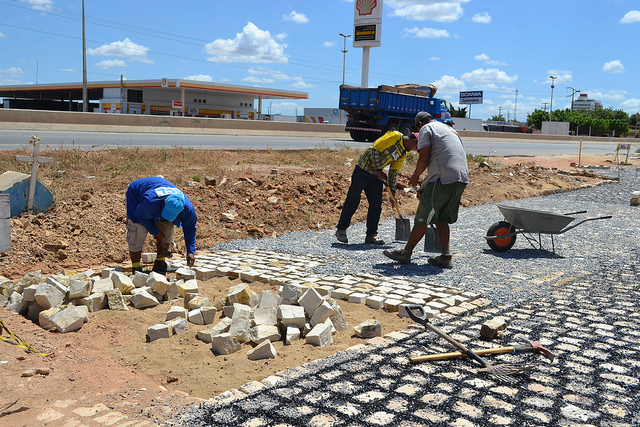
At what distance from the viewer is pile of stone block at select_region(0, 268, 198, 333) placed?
4.85 meters

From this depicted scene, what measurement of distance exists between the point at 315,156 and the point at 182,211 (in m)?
9.91

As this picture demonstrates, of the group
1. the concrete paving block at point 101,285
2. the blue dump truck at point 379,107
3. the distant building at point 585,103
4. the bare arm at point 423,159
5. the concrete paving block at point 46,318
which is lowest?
the concrete paving block at point 46,318

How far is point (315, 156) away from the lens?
1549 cm

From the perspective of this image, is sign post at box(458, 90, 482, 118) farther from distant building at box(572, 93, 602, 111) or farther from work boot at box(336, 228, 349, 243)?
work boot at box(336, 228, 349, 243)

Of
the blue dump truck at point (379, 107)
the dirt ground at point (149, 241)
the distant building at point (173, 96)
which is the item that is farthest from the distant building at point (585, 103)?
the dirt ground at point (149, 241)

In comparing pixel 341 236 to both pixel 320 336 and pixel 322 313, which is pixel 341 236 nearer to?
pixel 322 313

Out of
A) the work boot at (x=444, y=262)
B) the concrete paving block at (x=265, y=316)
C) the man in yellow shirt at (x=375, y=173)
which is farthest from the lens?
the man in yellow shirt at (x=375, y=173)

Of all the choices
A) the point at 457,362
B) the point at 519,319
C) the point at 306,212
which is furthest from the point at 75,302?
the point at 306,212

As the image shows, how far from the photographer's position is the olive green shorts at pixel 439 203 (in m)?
6.52

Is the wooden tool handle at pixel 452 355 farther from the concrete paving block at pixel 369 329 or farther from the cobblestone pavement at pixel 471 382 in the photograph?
the concrete paving block at pixel 369 329

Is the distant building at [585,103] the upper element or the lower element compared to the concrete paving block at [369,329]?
upper

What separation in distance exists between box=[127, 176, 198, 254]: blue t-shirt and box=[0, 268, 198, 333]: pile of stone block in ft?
1.76

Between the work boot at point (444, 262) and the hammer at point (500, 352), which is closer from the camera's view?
the hammer at point (500, 352)

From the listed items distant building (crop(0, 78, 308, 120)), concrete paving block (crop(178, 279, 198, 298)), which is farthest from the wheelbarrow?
distant building (crop(0, 78, 308, 120))
